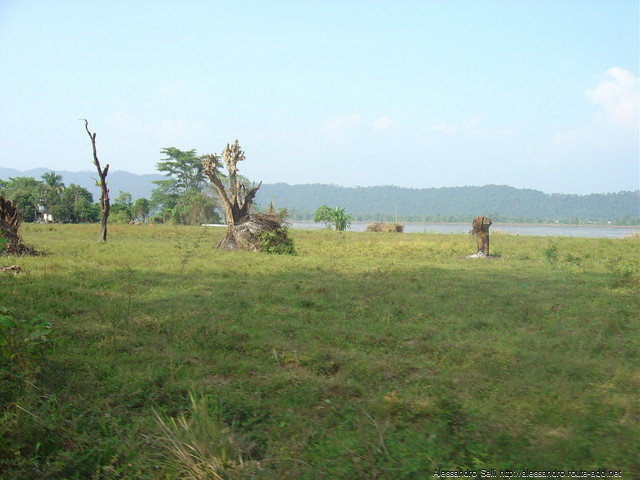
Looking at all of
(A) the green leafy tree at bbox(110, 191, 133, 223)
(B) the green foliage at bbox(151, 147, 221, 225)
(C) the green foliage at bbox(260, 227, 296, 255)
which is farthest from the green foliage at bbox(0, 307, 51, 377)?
(B) the green foliage at bbox(151, 147, 221, 225)

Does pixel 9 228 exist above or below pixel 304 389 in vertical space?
above

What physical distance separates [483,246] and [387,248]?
3.89 meters

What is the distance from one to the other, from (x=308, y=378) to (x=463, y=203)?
154 metres

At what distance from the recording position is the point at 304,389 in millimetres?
4738

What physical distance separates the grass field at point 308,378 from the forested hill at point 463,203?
8561 centimetres

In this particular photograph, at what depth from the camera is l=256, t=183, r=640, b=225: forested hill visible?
11348cm

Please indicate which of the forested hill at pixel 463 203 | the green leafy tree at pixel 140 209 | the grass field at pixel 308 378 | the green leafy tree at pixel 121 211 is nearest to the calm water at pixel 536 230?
the grass field at pixel 308 378

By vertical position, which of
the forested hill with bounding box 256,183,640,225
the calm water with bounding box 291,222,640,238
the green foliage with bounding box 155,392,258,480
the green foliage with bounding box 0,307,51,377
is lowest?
the green foliage with bounding box 155,392,258,480

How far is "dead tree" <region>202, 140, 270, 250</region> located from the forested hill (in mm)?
75809

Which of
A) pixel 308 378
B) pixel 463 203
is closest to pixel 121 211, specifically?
pixel 308 378

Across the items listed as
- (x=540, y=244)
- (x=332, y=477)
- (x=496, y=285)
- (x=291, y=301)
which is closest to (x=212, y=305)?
(x=291, y=301)

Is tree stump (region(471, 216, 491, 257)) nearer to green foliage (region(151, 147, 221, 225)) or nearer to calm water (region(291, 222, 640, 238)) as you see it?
calm water (region(291, 222, 640, 238))

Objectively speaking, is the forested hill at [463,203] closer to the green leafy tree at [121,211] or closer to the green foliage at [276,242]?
the green leafy tree at [121,211]

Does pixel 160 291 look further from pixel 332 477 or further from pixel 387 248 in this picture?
pixel 387 248
